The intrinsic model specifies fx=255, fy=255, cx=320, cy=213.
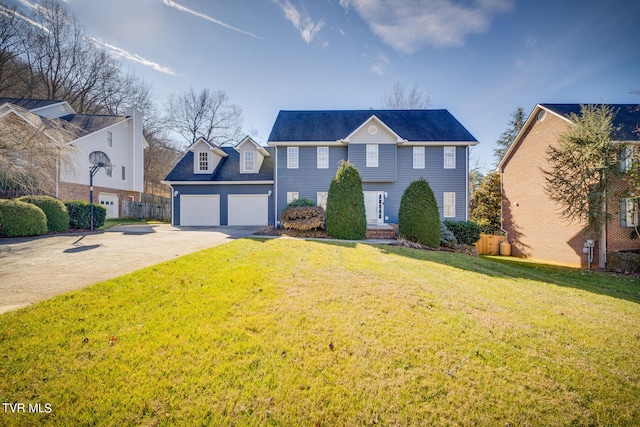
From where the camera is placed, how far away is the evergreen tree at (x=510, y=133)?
2954 centimetres

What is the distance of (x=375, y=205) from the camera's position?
17.5m

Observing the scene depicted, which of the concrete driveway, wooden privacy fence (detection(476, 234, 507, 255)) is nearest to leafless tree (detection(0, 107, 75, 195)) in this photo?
the concrete driveway

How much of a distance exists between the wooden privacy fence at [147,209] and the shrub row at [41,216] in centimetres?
1107

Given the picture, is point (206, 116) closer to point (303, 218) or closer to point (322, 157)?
point (322, 157)

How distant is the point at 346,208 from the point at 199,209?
479 inches

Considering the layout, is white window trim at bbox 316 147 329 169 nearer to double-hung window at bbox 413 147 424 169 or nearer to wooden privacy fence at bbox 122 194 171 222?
double-hung window at bbox 413 147 424 169

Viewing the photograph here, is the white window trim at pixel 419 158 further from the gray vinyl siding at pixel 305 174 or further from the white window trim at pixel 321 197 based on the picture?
the white window trim at pixel 321 197

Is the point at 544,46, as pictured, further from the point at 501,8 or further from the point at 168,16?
the point at 168,16

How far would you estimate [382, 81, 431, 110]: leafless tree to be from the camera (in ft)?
89.8

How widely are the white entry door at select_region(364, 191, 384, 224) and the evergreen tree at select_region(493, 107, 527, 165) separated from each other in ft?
68.9

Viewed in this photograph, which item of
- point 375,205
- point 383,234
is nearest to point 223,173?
point 375,205

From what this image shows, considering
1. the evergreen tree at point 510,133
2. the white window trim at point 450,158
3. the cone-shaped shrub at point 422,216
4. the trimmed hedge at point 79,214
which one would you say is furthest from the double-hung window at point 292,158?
the evergreen tree at point 510,133

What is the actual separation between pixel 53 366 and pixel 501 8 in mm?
15378

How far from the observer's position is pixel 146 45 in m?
12.3
